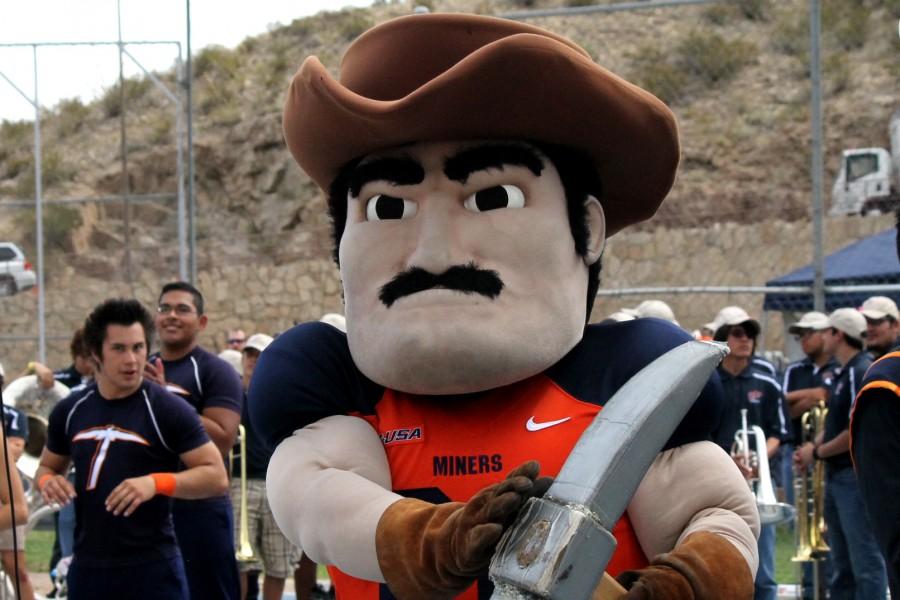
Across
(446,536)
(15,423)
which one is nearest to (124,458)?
(15,423)

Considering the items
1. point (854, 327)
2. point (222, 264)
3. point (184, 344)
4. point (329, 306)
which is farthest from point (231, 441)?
point (222, 264)

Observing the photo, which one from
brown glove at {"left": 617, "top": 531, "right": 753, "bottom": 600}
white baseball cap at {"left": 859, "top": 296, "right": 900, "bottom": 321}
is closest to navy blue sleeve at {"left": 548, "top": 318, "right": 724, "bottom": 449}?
brown glove at {"left": 617, "top": 531, "right": 753, "bottom": 600}

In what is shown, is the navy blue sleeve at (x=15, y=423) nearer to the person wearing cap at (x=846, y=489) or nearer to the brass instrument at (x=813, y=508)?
the person wearing cap at (x=846, y=489)

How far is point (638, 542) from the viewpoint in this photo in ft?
8.39

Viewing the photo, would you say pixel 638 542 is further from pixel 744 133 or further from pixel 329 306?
pixel 744 133

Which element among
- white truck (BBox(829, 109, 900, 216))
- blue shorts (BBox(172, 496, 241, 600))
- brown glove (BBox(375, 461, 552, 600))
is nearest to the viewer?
brown glove (BBox(375, 461, 552, 600))

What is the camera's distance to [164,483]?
506 centimetres

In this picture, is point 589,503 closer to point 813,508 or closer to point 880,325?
point 813,508

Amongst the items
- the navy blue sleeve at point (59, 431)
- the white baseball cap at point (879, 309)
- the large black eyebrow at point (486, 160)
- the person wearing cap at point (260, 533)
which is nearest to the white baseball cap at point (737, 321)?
the white baseball cap at point (879, 309)

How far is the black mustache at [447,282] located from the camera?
8.56 ft

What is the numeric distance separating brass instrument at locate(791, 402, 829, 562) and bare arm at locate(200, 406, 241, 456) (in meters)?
3.69

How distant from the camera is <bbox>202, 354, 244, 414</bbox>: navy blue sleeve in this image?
6.41 metres

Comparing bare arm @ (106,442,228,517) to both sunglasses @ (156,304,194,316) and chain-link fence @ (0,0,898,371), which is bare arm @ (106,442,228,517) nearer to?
sunglasses @ (156,304,194,316)

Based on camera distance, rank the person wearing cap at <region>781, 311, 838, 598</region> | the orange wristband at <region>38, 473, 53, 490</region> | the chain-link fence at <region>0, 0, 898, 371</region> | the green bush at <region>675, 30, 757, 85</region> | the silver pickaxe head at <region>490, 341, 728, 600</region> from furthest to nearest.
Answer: the green bush at <region>675, 30, 757, 85</region>, the chain-link fence at <region>0, 0, 898, 371</region>, the person wearing cap at <region>781, 311, 838, 598</region>, the orange wristband at <region>38, 473, 53, 490</region>, the silver pickaxe head at <region>490, 341, 728, 600</region>
